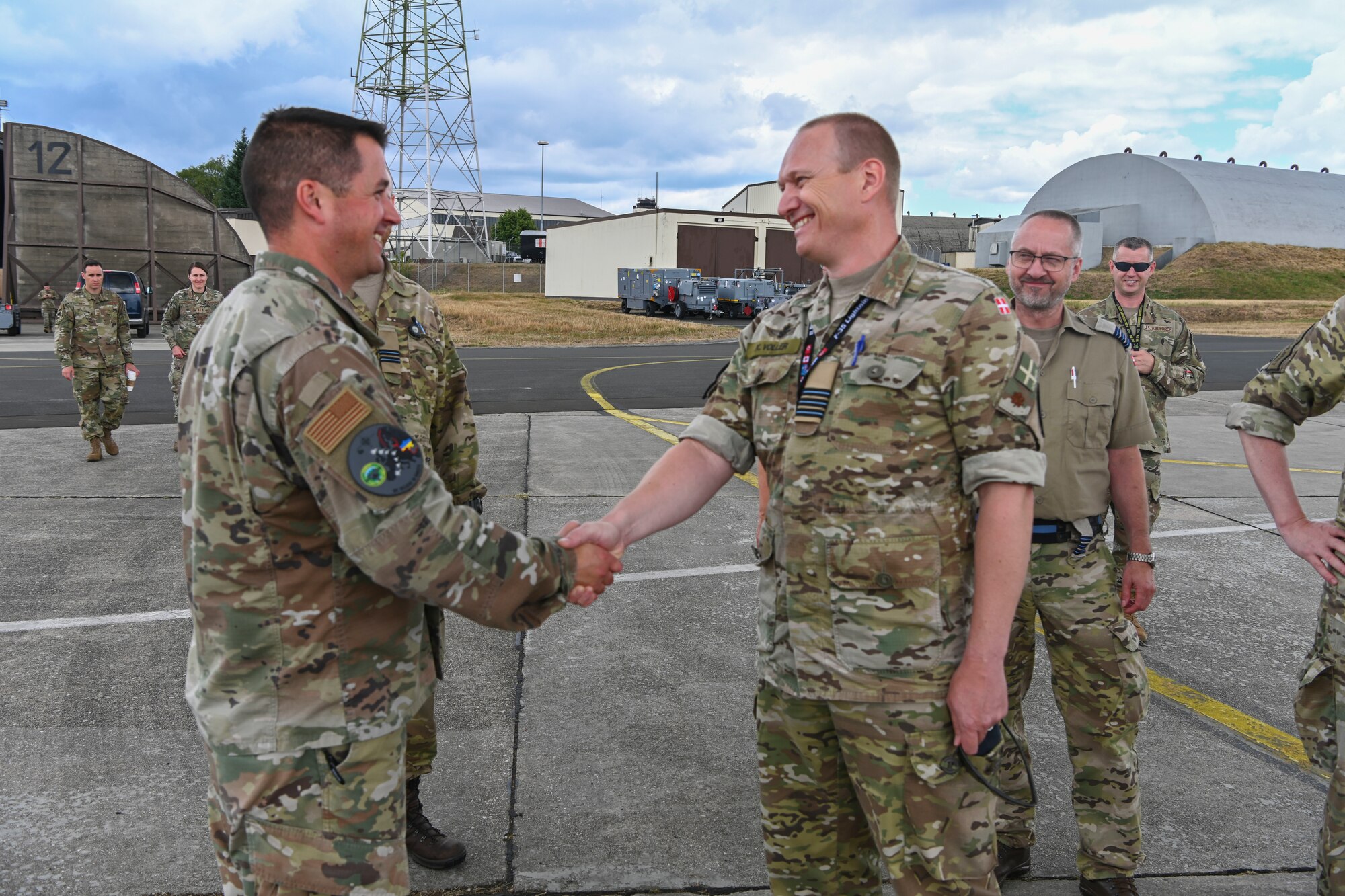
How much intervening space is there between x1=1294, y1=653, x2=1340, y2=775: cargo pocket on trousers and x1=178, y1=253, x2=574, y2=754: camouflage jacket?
200cm

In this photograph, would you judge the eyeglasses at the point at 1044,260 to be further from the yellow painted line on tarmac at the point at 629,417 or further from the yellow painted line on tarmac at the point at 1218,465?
the yellow painted line on tarmac at the point at 1218,465

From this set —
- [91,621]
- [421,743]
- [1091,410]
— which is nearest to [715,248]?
[91,621]

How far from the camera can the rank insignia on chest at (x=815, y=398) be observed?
7.47ft

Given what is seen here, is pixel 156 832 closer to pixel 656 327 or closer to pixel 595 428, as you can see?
pixel 595 428

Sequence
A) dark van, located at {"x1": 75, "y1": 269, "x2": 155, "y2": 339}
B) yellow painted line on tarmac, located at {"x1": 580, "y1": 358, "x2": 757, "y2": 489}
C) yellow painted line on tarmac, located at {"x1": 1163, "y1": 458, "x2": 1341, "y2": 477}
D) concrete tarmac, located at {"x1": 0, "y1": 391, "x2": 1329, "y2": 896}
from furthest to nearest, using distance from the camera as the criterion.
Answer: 1. dark van, located at {"x1": 75, "y1": 269, "x2": 155, "y2": 339}
2. yellow painted line on tarmac, located at {"x1": 580, "y1": 358, "x2": 757, "y2": 489}
3. yellow painted line on tarmac, located at {"x1": 1163, "y1": 458, "x2": 1341, "y2": 477}
4. concrete tarmac, located at {"x1": 0, "y1": 391, "x2": 1329, "y2": 896}

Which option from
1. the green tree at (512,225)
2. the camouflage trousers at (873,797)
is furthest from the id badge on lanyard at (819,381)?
the green tree at (512,225)

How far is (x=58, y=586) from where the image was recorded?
5820 mm

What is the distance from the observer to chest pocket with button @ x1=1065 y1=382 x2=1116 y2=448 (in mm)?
3357

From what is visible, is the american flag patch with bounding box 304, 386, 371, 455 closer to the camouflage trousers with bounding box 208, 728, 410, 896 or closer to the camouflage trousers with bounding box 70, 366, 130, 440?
the camouflage trousers with bounding box 208, 728, 410, 896

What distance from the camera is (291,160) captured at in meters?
2.02

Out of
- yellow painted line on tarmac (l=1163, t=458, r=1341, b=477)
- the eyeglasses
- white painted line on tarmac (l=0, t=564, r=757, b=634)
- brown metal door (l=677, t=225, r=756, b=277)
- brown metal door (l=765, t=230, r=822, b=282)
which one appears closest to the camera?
the eyeglasses

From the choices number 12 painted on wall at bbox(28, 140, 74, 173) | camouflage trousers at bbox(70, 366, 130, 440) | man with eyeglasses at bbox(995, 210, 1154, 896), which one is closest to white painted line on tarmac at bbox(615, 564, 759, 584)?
man with eyeglasses at bbox(995, 210, 1154, 896)

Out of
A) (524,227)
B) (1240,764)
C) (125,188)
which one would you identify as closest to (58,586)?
(1240,764)

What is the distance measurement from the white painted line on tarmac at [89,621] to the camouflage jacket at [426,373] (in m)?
2.30
